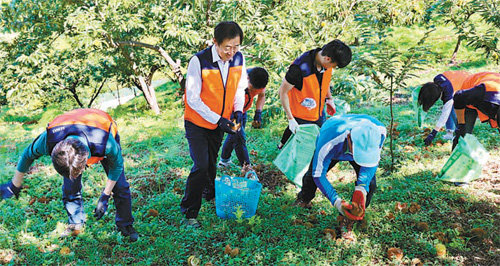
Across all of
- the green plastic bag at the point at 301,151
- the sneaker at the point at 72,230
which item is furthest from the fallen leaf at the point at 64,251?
the green plastic bag at the point at 301,151

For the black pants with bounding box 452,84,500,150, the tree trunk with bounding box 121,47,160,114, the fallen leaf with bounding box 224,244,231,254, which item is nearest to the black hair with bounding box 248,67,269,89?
the fallen leaf with bounding box 224,244,231,254

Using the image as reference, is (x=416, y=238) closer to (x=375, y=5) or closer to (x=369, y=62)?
(x=369, y=62)

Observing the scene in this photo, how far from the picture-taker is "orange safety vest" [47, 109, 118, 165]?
2.55 meters

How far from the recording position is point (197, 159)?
10.7ft

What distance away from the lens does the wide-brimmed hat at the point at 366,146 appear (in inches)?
97.0

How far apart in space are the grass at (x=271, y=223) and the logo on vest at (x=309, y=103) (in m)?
1.01

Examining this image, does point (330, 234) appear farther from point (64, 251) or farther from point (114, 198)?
point (64, 251)

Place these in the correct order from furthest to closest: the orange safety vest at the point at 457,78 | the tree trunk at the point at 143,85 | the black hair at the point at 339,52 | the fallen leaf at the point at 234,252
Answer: the tree trunk at the point at 143,85 < the orange safety vest at the point at 457,78 < the black hair at the point at 339,52 < the fallen leaf at the point at 234,252

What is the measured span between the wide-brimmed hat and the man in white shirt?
3.92 feet

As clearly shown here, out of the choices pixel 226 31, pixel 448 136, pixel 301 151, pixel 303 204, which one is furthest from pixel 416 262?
pixel 448 136

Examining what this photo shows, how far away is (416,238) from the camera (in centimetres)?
310

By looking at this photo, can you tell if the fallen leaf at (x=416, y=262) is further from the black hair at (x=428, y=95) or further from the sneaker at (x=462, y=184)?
the black hair at (x=428, y=95)

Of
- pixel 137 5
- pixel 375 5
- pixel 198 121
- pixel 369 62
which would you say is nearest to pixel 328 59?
pixel 369 62

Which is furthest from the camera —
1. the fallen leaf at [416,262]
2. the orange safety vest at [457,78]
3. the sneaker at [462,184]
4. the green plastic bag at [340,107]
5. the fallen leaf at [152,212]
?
the green plastic bag at [340,107]
